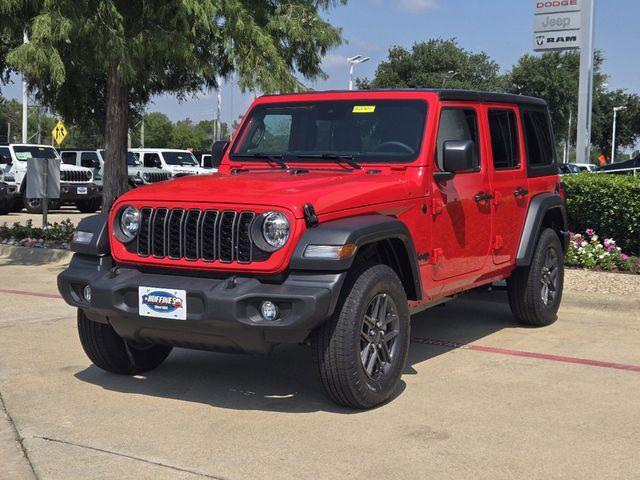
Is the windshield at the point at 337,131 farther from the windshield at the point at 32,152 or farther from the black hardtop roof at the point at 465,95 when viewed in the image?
the windshield at the point at 32,152

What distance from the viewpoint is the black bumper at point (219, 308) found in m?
4.76

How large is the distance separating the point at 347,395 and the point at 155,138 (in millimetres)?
108476

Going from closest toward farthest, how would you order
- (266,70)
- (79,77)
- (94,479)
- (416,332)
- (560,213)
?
(94,479) → (416,332) → (560,213) → (266,70) → (79,77)

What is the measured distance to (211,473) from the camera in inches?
165

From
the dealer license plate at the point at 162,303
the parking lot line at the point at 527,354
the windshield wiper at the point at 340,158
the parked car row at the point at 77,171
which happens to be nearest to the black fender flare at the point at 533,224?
the parking lot line at the point at 527,354

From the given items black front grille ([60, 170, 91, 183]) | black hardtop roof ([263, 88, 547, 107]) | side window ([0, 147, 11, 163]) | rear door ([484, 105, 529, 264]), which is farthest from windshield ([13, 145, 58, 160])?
rear door ([484, 105, 529, 264])

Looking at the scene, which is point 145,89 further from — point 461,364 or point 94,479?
point 94,479

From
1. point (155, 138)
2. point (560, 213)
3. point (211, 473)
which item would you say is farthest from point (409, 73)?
point (211, 473)

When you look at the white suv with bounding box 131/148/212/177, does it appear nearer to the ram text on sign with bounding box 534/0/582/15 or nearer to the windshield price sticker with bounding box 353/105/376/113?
the ram text on sign with bounding box 534/0/582/15

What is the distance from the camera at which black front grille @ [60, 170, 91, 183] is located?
899 inches

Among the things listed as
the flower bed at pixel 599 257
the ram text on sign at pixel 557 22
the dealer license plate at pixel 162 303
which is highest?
the ram text on sign at pixel 557 22

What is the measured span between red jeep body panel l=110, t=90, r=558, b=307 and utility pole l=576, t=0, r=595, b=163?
696 inches

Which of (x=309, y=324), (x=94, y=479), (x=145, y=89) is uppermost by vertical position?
(x=145, y=89)

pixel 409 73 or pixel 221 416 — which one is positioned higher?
pixel 409 73
